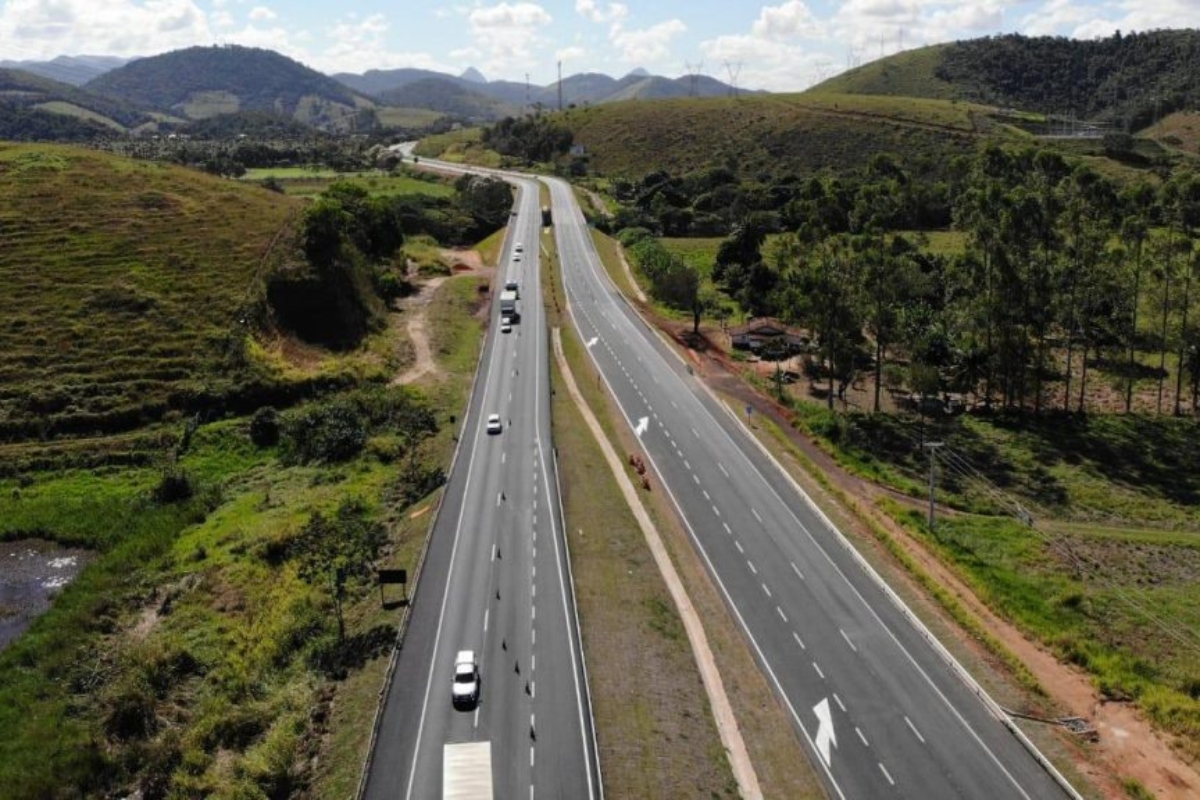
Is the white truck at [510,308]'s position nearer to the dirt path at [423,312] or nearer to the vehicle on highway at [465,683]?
the dirt path at [423,312]

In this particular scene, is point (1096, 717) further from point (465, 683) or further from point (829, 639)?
point (465, 683)

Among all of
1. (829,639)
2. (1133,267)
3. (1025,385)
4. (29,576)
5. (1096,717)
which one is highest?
(1133,267)

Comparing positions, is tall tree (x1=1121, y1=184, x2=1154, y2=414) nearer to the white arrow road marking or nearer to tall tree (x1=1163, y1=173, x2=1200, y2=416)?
tall tree (x1=1163, y1=173, x2=1200, y2=416)

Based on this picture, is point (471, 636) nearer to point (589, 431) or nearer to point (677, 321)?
point (589, 431)

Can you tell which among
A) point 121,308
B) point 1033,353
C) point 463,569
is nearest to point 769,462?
point 463,569

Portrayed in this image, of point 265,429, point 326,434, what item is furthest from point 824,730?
point 265,429

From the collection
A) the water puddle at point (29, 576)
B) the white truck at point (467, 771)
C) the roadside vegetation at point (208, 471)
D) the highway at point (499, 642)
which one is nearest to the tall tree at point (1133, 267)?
the highway at point (499, 642)
